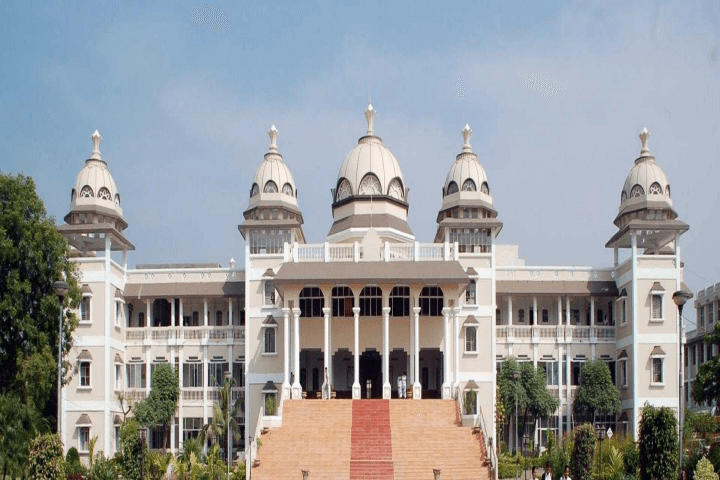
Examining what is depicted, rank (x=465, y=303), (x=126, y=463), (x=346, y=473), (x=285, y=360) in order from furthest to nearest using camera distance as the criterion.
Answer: (x=465, y=303) → (x=285, y=360) → (x=346, y=473) → (x=126, y=463)

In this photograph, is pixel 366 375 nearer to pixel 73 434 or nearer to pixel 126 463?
pixel 73 434

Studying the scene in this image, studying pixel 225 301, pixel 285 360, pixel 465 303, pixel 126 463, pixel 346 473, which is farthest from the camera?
pixel 225 301

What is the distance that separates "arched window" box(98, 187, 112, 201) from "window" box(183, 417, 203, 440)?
41.2ft

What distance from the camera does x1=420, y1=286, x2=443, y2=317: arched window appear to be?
5500 cm

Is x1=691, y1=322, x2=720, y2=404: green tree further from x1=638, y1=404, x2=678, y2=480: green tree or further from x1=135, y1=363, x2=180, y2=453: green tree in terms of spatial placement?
x1=135, y1=363, x2=180, y2=453: green tree

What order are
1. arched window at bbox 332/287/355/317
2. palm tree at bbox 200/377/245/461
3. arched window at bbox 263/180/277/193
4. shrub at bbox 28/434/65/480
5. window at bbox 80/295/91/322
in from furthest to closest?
arched window at bbox 263/180/277/193 < window at bbox 80/295/91/322 < arched window at bbox 332/287/355/317 < palm tree at bbox 200/377/245/461 < shrub at bbox 28/434/65/480

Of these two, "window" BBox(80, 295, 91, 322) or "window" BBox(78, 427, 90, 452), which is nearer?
"window" BBox(78, 427, 90, 452)

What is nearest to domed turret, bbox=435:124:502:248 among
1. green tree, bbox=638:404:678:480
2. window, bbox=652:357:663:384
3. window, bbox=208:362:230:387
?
window, bbox=652:357:663:384

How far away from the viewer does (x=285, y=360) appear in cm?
5359

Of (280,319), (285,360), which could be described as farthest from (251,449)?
(280,319)

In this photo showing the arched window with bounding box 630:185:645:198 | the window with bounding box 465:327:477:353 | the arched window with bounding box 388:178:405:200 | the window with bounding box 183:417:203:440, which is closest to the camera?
the window with bounding box 465:327:477:353

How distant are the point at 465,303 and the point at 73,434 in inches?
819

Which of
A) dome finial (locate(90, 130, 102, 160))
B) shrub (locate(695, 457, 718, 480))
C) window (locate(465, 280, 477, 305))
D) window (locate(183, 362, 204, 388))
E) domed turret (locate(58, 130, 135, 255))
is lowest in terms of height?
shrub (locate(695, 457, 718, 480))

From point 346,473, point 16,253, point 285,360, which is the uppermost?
point 16,253
